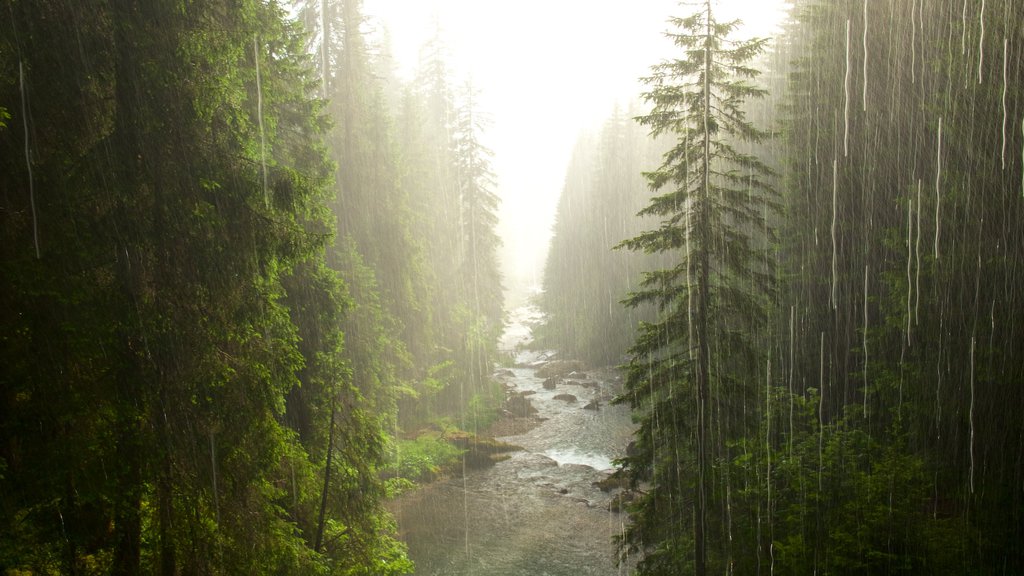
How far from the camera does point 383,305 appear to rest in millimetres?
21359

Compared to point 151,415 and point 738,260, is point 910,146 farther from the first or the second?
point 151,415

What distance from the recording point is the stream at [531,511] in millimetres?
15836

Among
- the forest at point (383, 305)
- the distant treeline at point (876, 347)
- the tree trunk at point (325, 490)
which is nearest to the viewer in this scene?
the forest at point (383, 305)

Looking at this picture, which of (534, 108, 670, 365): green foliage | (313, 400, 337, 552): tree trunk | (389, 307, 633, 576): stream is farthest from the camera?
(534, 108, 670, 365): green foliage

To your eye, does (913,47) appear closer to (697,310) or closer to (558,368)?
(697,310)

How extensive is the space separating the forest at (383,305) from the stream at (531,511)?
→ 1.11 meters

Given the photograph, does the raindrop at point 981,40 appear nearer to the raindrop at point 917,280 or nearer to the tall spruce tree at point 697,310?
the raindrop at point 917,280

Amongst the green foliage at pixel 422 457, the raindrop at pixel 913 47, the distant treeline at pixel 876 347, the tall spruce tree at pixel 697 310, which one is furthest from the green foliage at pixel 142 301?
the raindrop at pixel 913 47

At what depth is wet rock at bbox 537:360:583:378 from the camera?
39250 mm

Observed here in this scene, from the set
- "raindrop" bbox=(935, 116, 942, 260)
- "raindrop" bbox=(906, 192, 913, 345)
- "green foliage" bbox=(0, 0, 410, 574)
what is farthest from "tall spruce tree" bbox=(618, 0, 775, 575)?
"green foliage" bbox=(0, 0, 410, 574)

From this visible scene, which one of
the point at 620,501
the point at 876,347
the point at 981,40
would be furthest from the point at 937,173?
the point at 620,501

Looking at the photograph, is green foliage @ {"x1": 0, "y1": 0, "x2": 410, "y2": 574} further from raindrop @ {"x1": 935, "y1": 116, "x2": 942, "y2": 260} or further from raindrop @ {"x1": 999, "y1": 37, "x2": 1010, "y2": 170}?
raindrop @ {"x1": 999, "y1": 37, "x2": 1010, "y2": 170}

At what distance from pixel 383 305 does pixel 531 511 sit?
9.48 metres

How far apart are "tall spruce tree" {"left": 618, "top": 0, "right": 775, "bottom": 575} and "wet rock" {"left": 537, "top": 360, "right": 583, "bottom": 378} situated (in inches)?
1071
